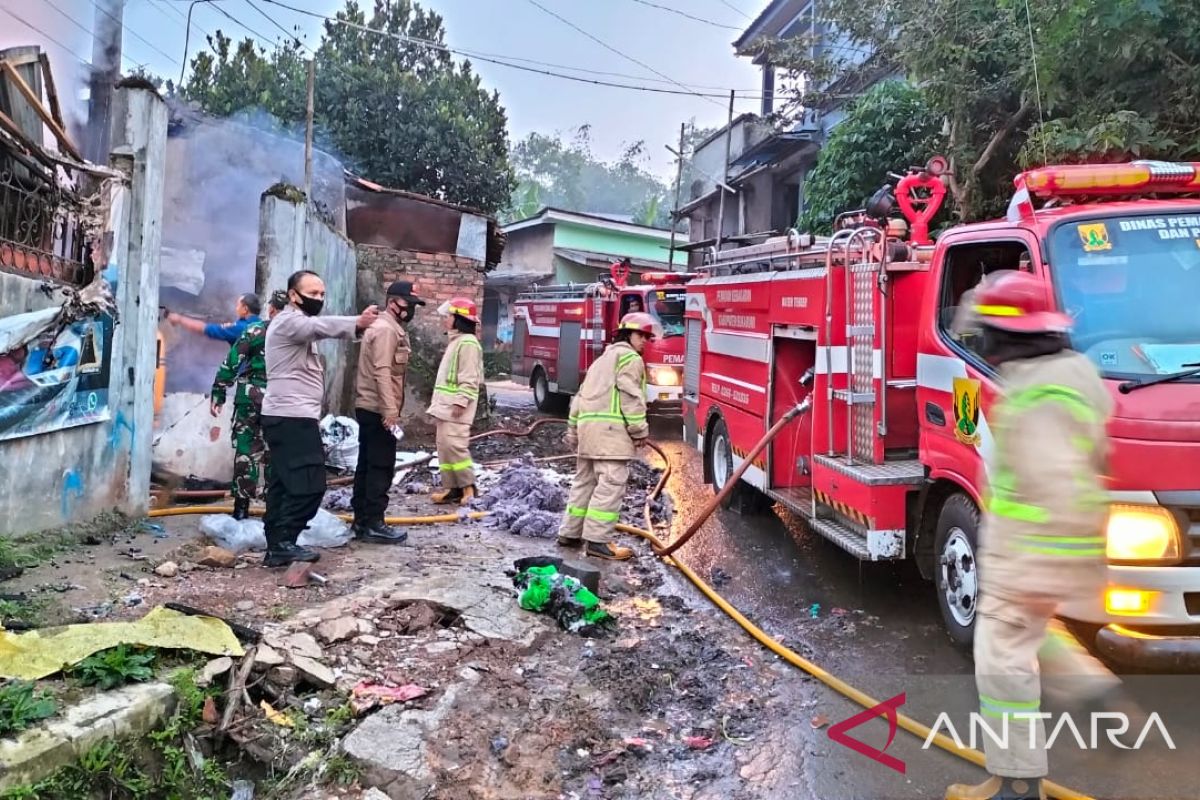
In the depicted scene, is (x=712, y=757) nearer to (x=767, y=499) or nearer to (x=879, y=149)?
(x=767, y=499)

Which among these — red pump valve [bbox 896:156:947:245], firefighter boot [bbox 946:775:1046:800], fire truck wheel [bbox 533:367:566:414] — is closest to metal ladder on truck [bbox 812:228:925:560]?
red pump valve [bbox 896:156:947:245]

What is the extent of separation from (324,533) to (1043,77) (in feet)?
24.0

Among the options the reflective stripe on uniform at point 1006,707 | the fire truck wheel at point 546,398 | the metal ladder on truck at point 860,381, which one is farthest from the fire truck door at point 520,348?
the reflective stripe on uniform at point 1006,707

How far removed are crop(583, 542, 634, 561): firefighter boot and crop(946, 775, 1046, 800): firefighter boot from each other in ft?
11.5

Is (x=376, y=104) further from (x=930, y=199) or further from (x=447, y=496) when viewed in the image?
(x=930, y=199)

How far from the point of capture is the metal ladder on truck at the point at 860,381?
16.8 feet

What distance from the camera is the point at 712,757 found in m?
3.58

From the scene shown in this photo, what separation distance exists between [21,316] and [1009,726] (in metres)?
5.16

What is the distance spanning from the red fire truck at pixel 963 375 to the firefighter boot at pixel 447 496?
2.76 m

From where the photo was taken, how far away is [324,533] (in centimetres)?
605

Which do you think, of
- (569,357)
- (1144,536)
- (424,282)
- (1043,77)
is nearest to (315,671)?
(1144,536)

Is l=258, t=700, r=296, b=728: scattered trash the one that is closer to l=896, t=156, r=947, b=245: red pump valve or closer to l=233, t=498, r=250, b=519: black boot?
l=233, t=498, r=250, b=519: black boot

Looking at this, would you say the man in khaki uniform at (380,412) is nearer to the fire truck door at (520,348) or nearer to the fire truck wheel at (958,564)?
the fire truck wheel at (958,564)

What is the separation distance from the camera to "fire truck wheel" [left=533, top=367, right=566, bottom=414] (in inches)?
651
